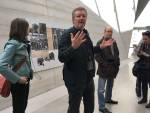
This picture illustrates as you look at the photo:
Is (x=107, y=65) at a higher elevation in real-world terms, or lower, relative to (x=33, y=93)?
higher

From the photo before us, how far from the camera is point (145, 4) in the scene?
25922 millimetres

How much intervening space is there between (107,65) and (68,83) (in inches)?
104

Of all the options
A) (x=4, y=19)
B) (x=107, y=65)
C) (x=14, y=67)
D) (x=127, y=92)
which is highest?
(x=4, y=19)

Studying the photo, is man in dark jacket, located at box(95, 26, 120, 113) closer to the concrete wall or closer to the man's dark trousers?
the concrete wall

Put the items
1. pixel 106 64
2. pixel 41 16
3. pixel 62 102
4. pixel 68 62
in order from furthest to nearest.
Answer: pixel 41 16, pixel 62 102, pixel 106 64, pixel 68 62

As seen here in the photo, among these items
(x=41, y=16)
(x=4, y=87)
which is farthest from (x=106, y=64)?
(x=41, y=16)

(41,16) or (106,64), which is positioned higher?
(41,16)

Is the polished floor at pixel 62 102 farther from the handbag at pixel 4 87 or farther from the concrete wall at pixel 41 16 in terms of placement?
the handbag at pixel 4 87

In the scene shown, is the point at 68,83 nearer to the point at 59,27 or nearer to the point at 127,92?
the point at 127,92

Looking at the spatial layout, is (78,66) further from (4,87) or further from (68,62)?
(4,87)

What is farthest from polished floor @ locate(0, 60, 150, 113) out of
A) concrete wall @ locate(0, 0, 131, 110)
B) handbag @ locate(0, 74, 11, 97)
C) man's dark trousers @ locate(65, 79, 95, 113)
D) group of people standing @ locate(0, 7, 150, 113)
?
handbag @ locate(0, 74, 11, 97)

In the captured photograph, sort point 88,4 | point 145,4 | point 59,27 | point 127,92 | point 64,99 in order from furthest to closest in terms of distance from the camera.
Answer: point 145,4 < point 88,4 < point 59,27 < point 127,92 < point 64,99

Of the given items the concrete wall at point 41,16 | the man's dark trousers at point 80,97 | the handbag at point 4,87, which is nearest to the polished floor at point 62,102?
the concrete wall at point 41,16

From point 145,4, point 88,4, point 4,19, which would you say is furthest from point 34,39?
point 145,4
